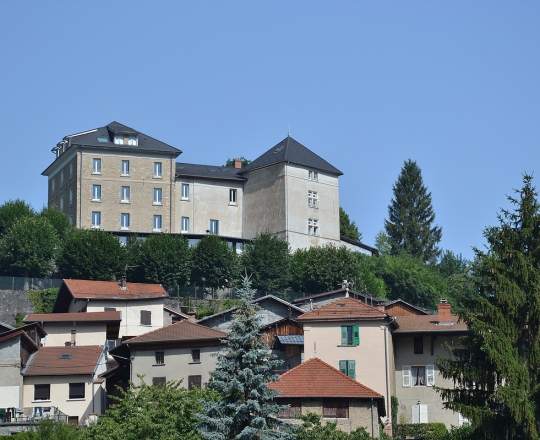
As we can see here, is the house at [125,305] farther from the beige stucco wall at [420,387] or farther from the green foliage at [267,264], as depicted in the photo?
the beige stucco wall at [420,387]

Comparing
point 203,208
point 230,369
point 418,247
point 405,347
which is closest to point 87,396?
point 405,347

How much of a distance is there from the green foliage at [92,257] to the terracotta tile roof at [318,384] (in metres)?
37.9

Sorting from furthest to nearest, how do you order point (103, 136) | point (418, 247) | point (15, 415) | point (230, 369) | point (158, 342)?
1. point (418, 247)
2. point (103, 136)
3. point (158, 342)
4. point (15, 415)
5. point (230, 369)

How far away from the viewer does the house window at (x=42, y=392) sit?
5441 cm

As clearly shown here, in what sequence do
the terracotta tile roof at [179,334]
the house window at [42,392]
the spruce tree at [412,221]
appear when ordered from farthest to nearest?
the spruce tree at [412,221] < the house window at [42,392] < the terracotta tile roof at [179,334]

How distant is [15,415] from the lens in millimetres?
47969

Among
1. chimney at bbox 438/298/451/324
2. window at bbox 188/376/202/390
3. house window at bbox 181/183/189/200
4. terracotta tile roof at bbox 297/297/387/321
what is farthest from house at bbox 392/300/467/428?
house window at bbox 181/183/189/200

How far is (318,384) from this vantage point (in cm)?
4394

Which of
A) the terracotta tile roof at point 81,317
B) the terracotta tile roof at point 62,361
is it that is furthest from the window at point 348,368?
the terracotta tile roof at point 81,317

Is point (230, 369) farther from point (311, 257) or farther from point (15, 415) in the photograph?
point (311, 257)

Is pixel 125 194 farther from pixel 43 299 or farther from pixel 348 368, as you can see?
pixel 348 368

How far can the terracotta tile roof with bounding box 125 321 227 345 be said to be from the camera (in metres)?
53.9

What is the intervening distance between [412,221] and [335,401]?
86013 millimetres

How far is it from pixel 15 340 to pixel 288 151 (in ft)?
162
